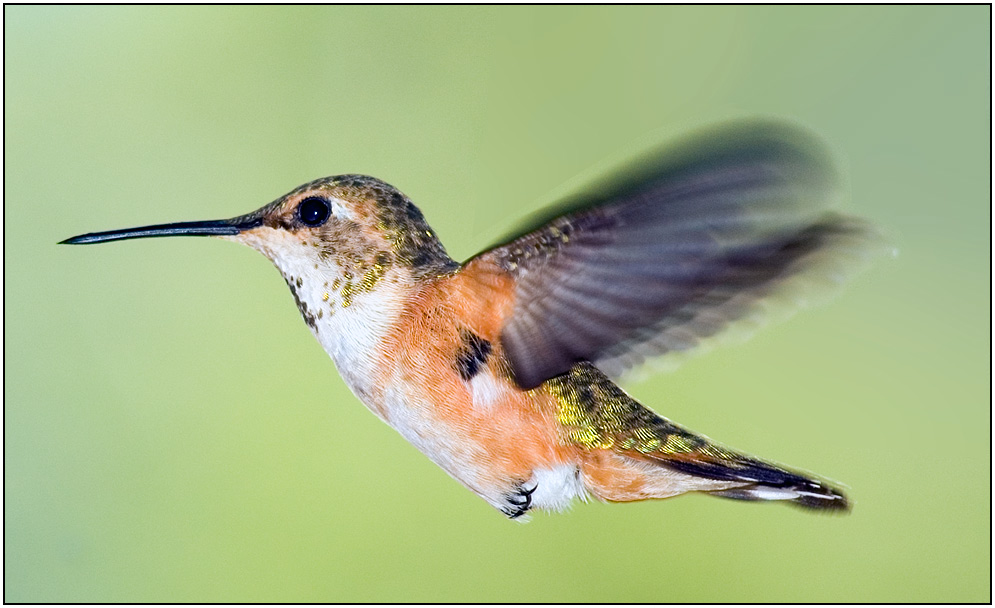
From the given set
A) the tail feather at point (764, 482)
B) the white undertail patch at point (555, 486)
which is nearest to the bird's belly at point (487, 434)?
the white undertail patch at point (555, 486)

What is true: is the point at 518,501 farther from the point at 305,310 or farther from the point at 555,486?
the point at 305,310

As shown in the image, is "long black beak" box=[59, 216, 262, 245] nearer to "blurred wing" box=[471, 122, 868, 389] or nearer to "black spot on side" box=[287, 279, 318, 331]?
"black spot on side" box=[287, 279, 318, 331]

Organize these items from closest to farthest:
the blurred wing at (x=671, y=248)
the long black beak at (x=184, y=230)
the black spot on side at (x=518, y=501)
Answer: the blurred wing at (x=671, y=248) → the long black beak at (x=184, y=230) → the black spot on side at (x=518, y=501)

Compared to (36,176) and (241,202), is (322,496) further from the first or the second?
(36,176)

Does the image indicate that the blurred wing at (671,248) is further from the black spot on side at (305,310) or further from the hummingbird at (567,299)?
the black spot on side at (305,310)

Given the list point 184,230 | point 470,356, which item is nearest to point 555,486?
point 470,356

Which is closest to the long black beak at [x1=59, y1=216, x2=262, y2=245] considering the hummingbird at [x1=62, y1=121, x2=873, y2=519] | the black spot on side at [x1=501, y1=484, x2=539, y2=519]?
the hummingbird at [x1=62, y1=121, x2=873, y2=519]
